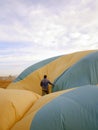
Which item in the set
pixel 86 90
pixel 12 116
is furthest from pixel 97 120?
pixel 12 116

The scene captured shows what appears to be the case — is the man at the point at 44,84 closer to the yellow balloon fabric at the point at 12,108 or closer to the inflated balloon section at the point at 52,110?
the inflated balloon section at the point at 52,110

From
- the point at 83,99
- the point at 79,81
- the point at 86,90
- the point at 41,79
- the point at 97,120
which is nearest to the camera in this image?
the point at 97,120

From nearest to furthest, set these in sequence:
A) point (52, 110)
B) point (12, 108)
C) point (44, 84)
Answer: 1. point (52, 110)
2. point (12, 108)
3. point (44, 84)

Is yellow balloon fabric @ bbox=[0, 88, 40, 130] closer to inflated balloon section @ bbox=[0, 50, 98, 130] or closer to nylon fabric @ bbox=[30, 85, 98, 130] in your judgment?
inflated balloon section @ bbox=[0, 50, 98, 130]

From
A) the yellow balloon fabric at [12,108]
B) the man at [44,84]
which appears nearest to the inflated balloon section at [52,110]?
the yellow balloon fabric at [12,108]

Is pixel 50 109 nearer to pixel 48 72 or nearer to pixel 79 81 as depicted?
pixel 79 81

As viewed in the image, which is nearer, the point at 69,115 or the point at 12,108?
the point at 69,115

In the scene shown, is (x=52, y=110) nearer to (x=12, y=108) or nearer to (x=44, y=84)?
(x=12, y=108)

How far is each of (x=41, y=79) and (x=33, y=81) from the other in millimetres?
262

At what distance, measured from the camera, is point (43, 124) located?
4027mm

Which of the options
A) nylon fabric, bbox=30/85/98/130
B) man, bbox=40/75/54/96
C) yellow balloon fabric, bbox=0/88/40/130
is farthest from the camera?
man, bbox=40/75/54/96

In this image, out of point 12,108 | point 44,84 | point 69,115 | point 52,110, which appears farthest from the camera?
point 44,84

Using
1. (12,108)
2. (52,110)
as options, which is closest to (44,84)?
(12,108)

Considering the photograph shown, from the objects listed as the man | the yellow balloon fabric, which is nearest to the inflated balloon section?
the yellow balloon fabric
